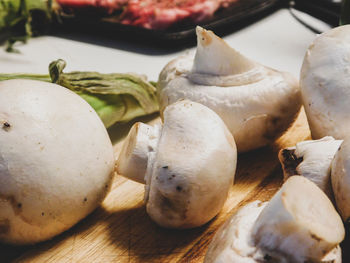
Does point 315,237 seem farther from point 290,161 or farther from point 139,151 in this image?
point 139,151

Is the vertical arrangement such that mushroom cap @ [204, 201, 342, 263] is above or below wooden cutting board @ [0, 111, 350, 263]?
above

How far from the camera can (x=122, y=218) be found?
4.32ft

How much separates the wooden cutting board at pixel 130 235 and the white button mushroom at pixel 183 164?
56 mm

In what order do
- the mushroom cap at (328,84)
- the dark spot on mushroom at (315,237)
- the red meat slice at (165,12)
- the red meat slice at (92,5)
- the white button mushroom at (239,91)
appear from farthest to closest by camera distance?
the red meat slice at (92,5), the red meat slice at (165,12), the white button mushroom at (239,91), the mushroom cap at (328,84), the dark spot on mushroom at (315,237)

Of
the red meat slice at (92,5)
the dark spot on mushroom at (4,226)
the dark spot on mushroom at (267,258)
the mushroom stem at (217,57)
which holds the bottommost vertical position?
the dark spot on mushroom at (4,226)

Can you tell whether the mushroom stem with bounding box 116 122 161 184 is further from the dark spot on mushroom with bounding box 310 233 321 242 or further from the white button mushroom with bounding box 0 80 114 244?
the dark spot on mushroom with bounding box 310 233 321 242

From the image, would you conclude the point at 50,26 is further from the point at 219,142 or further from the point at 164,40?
the point at 219,142

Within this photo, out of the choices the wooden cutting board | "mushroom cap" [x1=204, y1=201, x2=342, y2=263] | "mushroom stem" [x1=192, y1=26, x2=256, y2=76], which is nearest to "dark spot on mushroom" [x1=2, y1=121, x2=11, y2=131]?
the wooden cutting board

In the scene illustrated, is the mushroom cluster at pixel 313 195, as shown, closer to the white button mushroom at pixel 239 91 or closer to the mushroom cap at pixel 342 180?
the mushroom cap at pixel 342 180

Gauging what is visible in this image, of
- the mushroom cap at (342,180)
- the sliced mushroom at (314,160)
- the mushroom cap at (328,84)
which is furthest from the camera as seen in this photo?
the mushroom cap at (328,84)

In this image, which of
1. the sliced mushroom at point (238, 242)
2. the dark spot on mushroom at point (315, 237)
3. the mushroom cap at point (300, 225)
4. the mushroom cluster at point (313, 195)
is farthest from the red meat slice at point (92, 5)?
the dark spot on mushroom at point (315, 237)

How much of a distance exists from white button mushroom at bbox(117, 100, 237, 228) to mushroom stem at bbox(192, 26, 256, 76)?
274mm

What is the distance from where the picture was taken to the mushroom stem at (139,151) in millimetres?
1207

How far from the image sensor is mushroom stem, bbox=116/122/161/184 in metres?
1.21
